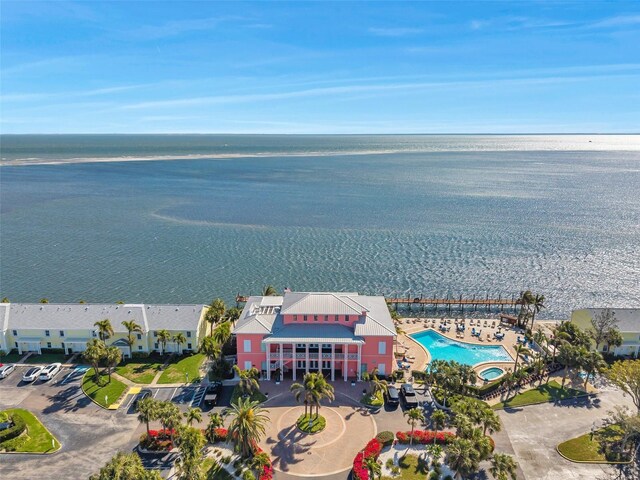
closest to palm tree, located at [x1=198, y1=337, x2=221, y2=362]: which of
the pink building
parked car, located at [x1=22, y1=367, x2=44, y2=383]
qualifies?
the pink building

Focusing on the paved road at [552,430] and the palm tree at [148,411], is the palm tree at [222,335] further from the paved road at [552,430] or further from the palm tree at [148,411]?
the paved road at [552,430]

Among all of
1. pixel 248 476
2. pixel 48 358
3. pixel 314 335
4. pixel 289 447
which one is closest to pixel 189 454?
pixel 248 476

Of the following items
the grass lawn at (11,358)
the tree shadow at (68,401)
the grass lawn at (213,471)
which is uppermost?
the grass lawn at (11,358)

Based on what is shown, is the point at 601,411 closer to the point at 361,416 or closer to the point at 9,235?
the point at 361,416

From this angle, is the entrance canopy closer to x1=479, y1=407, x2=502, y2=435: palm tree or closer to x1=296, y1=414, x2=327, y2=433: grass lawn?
x1=296, y1=414, x2=327, y2=433: grass lawn

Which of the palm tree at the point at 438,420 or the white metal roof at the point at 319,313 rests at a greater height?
the white metal roof at the point at 319,313

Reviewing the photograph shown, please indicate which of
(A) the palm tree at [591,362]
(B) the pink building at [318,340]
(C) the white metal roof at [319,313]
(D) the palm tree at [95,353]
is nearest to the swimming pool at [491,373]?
(A) the palm tree at [591,362]
